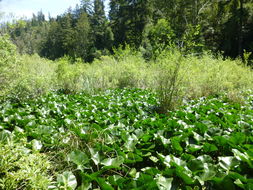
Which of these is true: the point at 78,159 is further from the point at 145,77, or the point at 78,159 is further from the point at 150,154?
the point at 145,77

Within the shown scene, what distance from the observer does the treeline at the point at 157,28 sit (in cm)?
1238

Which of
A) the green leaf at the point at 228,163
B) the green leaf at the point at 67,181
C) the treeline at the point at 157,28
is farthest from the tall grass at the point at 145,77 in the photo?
the green leaf at the point at 67,181

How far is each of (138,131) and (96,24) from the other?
3829cm

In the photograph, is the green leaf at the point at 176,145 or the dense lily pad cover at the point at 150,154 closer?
the dense lily pad cover at the point at 150,154

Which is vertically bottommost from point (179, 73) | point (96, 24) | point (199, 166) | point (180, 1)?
point (199, 166)

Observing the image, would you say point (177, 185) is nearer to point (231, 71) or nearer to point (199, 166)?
point (199, 166)

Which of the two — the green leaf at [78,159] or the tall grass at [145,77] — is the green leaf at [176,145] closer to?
the green leaf at [78,159]

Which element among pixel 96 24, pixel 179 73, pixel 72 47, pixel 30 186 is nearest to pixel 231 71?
pixel 179 73

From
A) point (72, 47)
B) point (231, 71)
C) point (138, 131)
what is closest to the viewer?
point (138, 131)

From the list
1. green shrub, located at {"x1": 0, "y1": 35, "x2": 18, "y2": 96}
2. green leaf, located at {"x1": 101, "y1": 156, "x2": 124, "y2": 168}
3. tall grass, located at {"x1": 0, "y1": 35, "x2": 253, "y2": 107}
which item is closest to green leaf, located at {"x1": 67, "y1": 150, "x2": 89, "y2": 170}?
green leaf, located at {"x1": 101, "y1": 156, "x2": 124, "y2": 168}

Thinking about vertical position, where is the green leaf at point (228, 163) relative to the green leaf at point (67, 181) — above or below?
below

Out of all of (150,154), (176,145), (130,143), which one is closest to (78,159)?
(130,143)

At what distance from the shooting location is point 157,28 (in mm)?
14703

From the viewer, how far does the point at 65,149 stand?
1.79m
